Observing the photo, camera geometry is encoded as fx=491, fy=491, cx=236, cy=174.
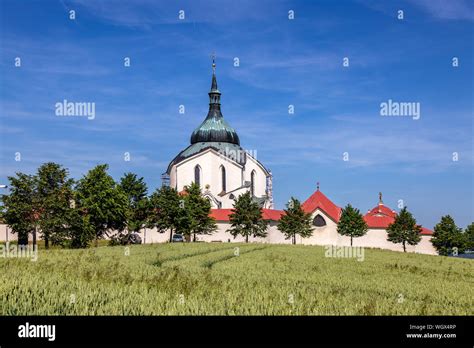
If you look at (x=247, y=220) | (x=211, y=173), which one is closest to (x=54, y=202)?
(x=247, y=220)

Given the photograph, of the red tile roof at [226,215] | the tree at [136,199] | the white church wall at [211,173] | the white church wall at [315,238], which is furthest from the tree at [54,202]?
the white church wall at [211,173]

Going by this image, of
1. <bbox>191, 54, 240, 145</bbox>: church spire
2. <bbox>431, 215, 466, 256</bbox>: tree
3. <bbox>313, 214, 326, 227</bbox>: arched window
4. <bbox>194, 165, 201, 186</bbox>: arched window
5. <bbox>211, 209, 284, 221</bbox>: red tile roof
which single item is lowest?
<bbox>431, 215, 466, 256</bbox>: tree

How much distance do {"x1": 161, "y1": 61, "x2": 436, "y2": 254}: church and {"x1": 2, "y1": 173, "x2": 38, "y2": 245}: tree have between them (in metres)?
35.0

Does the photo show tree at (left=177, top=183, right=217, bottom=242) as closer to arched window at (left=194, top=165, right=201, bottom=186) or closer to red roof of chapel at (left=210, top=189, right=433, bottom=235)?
red roof of chapel at (left=210, top=189, right=433, bottom=235)

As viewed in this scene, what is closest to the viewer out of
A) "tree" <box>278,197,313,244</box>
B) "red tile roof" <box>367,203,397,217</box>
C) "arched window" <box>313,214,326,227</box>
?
"tree" <box>278,197,313,244</box>

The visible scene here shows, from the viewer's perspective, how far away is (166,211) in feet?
250

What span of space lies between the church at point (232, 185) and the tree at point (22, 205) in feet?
115

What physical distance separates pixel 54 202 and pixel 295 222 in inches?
1771

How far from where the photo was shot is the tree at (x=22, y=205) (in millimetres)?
55750

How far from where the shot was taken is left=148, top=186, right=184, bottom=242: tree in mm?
75438

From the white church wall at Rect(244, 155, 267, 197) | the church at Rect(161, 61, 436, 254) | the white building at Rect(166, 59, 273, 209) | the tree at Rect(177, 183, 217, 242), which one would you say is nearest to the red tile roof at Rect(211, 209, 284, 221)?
the church at Rect(161, 61, 436, 254)

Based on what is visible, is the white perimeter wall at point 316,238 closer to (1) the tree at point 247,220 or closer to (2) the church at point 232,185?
(2) the church at point 232,185
